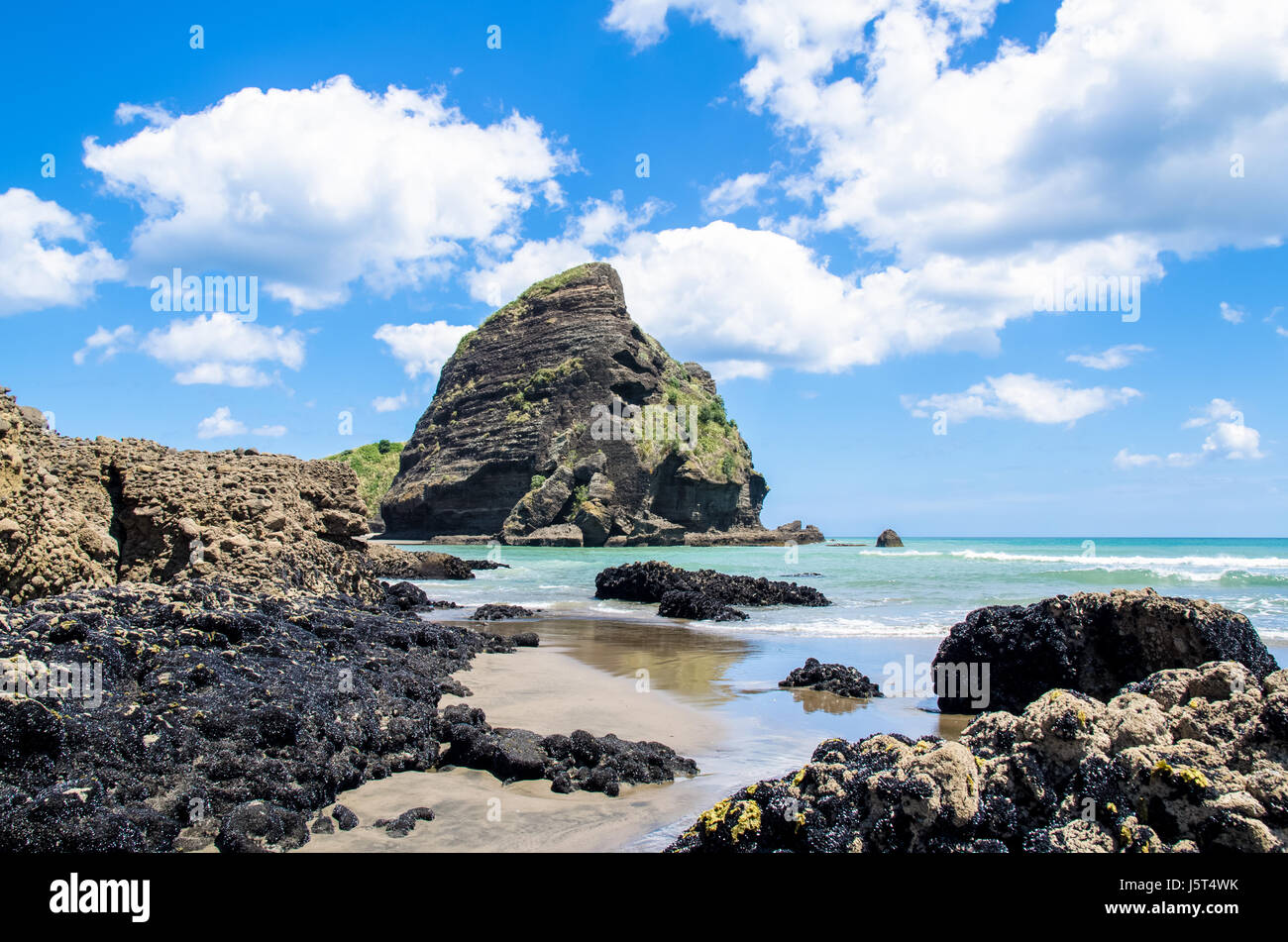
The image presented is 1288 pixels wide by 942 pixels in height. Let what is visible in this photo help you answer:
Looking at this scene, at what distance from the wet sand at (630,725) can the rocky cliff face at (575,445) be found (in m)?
63.3

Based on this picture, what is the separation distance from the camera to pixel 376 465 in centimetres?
12438

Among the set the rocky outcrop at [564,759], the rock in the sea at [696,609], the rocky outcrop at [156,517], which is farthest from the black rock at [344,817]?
the rock in the sea at [696,609]

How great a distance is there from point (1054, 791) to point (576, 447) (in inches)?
3085

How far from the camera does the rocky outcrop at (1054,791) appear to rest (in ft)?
10.0

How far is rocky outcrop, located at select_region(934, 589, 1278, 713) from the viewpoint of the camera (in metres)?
7.10

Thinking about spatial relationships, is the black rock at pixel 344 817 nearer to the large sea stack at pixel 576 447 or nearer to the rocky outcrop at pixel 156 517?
the rocky outcrop at pixel 156 517

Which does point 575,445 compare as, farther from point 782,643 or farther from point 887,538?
point 782,643

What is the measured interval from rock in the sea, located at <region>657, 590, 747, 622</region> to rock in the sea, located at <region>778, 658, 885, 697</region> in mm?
8333

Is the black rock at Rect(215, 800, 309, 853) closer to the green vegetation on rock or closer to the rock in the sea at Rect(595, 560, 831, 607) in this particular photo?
the rock in the sea at Rect(595, 560, 831, 607)

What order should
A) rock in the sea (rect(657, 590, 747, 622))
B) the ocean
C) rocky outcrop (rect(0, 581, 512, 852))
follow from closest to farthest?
1. rocky outcrop (rect(0, 581, 512, 852))
2. the ocean
3. rock in the sea (rect(657, 590, 747, 622))

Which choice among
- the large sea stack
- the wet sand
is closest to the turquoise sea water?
the wet sand

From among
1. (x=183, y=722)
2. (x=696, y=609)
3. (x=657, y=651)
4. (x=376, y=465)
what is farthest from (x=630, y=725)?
(x=376, y=465)
